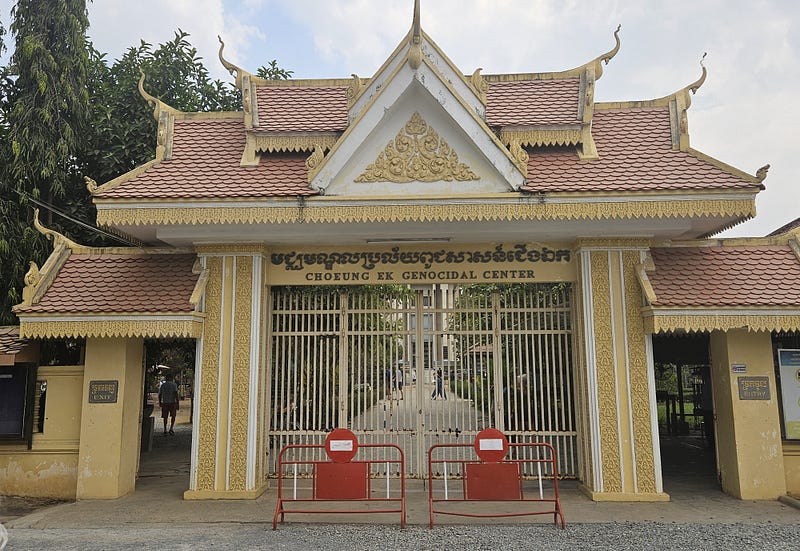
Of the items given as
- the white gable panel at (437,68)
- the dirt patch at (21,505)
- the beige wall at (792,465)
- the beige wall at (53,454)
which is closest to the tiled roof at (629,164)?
the white gable panel at (437,68)

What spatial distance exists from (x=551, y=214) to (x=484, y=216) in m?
0.77

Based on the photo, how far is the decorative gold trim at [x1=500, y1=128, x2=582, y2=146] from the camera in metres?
7.50

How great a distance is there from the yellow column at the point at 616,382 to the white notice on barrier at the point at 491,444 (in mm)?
1794

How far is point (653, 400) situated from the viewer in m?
6.79

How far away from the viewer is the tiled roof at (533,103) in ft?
25.0

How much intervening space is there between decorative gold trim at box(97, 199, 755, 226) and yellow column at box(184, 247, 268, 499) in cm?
78

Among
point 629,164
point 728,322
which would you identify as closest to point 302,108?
point 629,164

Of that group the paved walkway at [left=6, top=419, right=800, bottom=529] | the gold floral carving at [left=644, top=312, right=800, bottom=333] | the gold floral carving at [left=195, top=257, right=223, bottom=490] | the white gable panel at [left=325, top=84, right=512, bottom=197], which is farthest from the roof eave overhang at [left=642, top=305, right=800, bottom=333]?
the gold floral carving at [left=195, top=257, right=223, bottom=490]

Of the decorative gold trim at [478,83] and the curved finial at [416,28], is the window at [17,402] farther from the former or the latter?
the decorative gold trim at [478,83]

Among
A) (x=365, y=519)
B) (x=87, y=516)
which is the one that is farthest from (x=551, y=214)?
(x=87, y=516)

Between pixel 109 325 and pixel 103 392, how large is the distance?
37.2 inches

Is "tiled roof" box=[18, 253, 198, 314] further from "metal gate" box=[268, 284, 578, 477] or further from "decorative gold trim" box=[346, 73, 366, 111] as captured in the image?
"decorative gold trim" box=[346, 73, 366, 111]

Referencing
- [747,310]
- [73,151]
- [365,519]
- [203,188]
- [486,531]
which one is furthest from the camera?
[73,151]

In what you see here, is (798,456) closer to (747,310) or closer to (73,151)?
(747,310)
